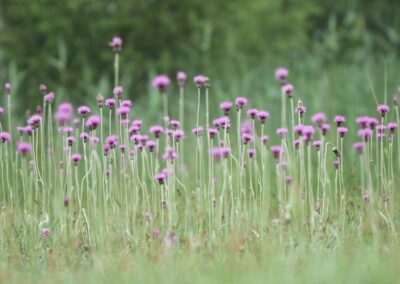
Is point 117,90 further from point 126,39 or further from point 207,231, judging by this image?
point 126,39

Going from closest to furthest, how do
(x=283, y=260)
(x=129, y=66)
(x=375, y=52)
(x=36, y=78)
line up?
1. (x=283, y=260)
2. (x=129, y=66)
3. (x=36, y=78)
4. (x=375, y=52)

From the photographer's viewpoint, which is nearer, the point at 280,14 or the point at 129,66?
the point at 129,66

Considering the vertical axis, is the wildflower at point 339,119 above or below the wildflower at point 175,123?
below

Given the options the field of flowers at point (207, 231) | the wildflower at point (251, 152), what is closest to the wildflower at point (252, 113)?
Answer: the field of flowers at point (207, 231)

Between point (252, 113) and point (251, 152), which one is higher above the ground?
point (252, 113)

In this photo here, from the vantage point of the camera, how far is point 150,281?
336 cm

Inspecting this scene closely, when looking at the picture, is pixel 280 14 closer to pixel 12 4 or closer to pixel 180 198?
pixel 12 4

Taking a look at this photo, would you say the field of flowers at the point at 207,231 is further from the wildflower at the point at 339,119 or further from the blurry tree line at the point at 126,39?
the blurry tree line at the point at 126,39

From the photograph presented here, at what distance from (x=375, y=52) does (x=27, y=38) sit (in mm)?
7122

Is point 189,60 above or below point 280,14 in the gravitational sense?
below

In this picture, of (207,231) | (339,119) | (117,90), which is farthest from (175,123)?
(339,119)

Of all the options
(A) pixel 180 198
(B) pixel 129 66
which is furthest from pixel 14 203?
(B) pixel 129 66

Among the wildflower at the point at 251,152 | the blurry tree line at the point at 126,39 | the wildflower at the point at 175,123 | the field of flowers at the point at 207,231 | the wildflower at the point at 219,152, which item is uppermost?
the blurry tree line at the point at 126,39

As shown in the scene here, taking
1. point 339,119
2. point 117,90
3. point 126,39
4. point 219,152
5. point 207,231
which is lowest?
point 207,231
